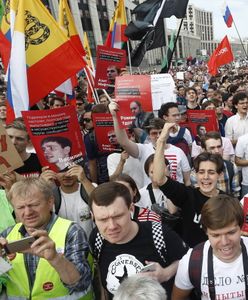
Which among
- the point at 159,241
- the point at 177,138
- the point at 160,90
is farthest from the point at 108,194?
the point at 160,90

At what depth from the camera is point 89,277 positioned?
2.25 metres

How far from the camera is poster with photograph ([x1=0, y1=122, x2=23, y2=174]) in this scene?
10.0 feet

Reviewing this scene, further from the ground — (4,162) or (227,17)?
(227,17)

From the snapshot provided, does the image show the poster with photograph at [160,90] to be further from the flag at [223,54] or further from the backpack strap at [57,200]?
the flag at [223,54]

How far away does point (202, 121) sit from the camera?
15.9 ft

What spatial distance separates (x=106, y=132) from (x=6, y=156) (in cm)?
130

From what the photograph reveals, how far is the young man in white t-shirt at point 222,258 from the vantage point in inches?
79.6

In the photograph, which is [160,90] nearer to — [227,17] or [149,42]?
[149,42]

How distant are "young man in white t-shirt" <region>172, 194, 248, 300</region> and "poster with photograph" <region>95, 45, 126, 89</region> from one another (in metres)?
4.51

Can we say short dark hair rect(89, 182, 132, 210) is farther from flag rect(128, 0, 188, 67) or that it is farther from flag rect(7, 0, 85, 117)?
A: flag rect(128, 0, 188, 67)

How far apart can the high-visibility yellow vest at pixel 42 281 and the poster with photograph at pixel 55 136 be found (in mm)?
949

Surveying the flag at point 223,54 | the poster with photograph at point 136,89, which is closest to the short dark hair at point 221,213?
the poster with photograph at point 136,89

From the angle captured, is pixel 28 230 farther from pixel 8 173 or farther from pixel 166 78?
pixel 166 78

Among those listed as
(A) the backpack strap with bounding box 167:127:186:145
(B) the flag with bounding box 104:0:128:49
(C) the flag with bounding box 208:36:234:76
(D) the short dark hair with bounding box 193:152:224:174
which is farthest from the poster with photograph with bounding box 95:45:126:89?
(C) the flag with bounding box 208:36:234:76
